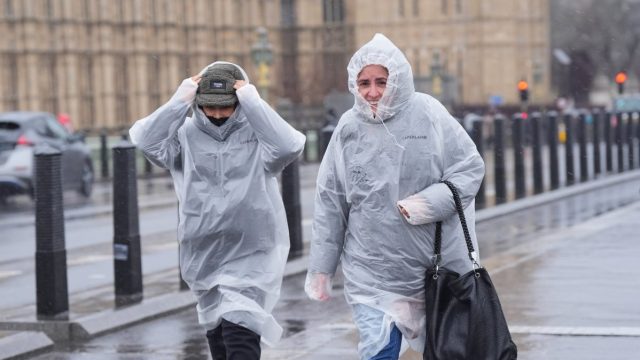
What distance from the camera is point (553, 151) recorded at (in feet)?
92.1

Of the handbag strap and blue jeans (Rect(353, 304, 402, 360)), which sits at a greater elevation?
the handbag strap

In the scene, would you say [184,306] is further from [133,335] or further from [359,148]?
[359,148]

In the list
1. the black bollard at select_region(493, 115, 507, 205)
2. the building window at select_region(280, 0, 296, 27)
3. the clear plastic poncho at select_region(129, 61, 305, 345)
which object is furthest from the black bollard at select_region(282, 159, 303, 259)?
the building window at select_region(280, 0, 296, 27)

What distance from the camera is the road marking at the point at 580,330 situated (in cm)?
1048

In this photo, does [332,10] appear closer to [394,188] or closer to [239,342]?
[239,342]

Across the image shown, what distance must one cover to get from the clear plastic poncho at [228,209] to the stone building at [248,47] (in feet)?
195

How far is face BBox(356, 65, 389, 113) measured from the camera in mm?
7418

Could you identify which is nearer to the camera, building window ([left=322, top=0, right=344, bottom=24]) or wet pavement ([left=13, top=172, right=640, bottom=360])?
wet pavement ([left=13, top=172, right=640, bottom=360])

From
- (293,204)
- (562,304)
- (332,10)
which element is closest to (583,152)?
(293,204)

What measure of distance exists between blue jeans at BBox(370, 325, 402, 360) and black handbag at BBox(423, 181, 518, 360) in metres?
0.22

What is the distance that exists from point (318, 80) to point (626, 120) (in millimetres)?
60311

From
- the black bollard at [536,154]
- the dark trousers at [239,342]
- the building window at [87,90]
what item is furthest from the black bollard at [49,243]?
the building window at [87,90]

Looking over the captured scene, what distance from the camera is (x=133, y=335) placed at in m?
11.5

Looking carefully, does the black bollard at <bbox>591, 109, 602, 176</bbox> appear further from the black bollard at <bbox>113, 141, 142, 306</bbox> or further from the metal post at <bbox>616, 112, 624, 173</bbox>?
the black bollard at <bbox>113, 141, 142, 306</bbox>
